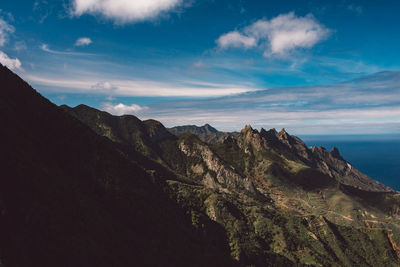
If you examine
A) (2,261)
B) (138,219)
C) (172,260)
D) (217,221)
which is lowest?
(217,221)

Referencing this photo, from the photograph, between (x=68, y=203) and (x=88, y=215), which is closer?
(x=68, y=203)

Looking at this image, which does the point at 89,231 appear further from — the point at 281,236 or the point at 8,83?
the point at 281,236

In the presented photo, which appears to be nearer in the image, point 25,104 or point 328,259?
point 25,104

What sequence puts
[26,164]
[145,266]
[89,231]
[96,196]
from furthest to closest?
[96,196] → [145,266] → [89,231] → [26,164]

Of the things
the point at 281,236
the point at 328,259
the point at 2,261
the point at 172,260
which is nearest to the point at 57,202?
the point at 2,261

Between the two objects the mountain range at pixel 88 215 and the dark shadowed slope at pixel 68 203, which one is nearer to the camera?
the dark shadowed slope at pixel 68 203

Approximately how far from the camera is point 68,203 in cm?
5838

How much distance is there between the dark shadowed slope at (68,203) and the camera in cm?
4278

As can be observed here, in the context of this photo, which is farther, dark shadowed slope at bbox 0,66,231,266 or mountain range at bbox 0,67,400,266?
mountain range at bbox 0,67,400,266

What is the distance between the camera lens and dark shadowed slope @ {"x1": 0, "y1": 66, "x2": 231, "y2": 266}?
42.8 meters

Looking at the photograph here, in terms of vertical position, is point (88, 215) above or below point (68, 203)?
below

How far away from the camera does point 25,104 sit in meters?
94.1

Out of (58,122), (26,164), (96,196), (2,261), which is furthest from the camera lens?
(58,122)

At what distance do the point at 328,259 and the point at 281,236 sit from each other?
134 ft
